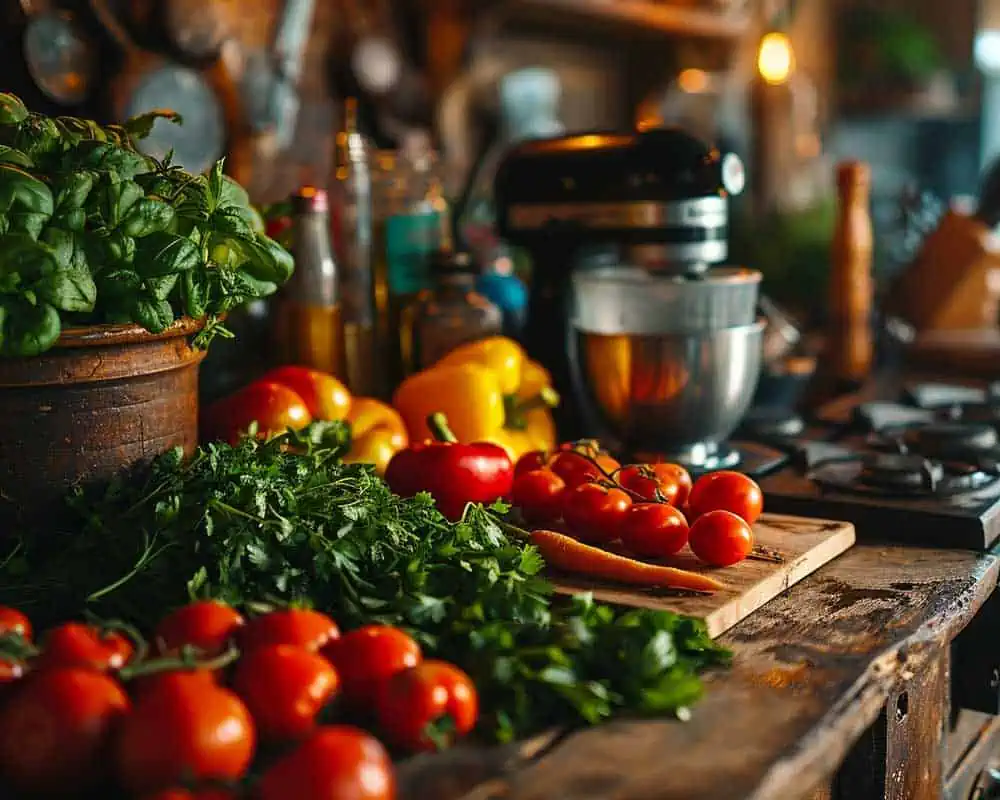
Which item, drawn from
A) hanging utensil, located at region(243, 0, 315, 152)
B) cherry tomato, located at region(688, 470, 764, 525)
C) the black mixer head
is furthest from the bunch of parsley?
hanging utensil, located at region(243, 0, 315, 152)

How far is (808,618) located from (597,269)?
0.79 m

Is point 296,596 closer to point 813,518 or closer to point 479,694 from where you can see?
point 479,694

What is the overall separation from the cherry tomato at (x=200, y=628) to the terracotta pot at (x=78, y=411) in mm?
272

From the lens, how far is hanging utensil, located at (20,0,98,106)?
5.49 ft

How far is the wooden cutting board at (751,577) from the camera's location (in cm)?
108

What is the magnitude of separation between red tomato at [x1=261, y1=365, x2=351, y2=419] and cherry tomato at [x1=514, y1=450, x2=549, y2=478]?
265 mm

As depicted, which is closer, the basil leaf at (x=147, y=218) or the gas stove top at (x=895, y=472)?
the basil leaf at (x=147, y=218)

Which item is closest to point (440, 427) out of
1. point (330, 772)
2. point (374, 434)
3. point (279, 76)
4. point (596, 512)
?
point (374, 434)

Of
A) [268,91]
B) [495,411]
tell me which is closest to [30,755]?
[495,411]

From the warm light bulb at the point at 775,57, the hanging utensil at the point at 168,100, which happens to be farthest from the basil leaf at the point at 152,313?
the warm light bulb at the point at 775,57

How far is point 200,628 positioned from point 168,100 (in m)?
1.28

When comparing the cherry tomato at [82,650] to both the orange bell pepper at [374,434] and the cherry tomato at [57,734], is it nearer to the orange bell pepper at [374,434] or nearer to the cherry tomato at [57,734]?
the cherry tomato at [57,734]

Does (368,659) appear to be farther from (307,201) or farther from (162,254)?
(307,201)

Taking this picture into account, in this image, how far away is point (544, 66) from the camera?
10.7 ft
